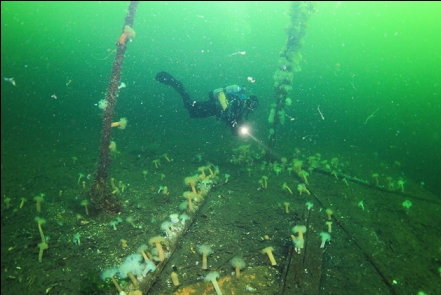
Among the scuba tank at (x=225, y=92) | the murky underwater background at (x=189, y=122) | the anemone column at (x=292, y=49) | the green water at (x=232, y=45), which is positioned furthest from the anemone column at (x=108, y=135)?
the green water at (x=232, y=45)

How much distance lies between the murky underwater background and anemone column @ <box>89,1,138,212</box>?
29 cm

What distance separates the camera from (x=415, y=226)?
554 centimetres

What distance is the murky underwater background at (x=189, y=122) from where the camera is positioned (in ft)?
18.0

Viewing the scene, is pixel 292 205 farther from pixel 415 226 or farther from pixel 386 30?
pixel 386 30

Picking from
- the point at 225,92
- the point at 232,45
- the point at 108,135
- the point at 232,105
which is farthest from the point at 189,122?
the point at 232,45

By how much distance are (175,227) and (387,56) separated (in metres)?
135

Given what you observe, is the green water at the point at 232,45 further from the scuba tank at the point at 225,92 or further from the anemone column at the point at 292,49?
the anemone column at the point at 292,49

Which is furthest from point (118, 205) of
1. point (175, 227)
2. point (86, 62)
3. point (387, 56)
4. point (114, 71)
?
point (387, 56)

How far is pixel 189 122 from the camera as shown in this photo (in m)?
24.5

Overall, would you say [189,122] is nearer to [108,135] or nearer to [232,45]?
[108,135]

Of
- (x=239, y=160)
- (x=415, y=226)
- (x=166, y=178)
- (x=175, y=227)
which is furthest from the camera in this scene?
(x=239, y=160)

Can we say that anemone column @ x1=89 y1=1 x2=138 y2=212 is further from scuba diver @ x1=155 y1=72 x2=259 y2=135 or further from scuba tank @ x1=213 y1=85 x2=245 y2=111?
scuba tank @ x1=213 y1=85 x2=245 y2=111

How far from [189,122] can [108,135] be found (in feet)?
64.8

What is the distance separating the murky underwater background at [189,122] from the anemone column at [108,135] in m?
0.29
